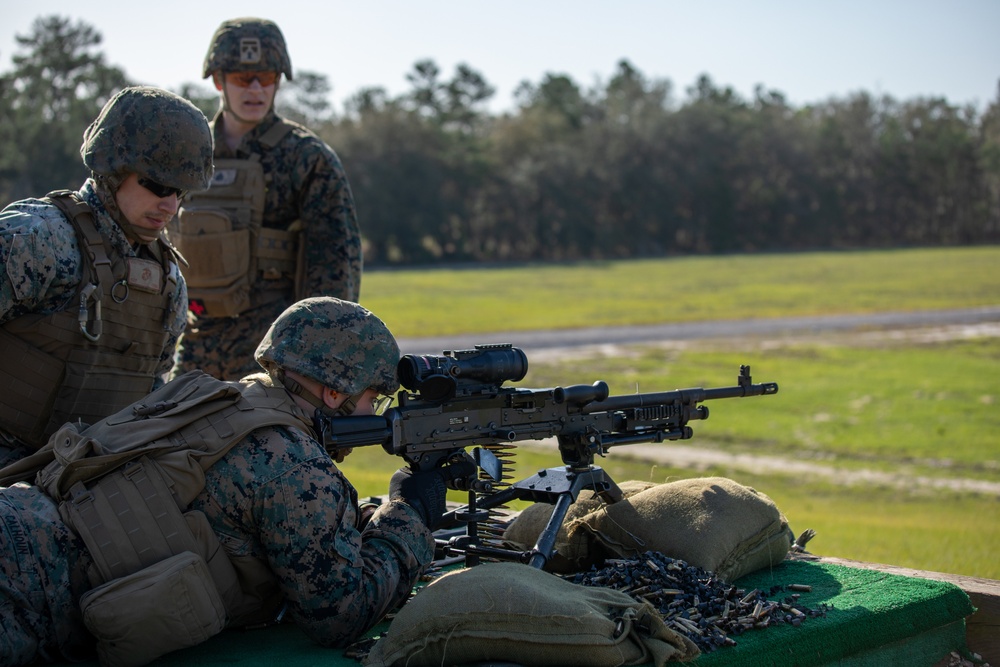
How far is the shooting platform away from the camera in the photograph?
3.67 m

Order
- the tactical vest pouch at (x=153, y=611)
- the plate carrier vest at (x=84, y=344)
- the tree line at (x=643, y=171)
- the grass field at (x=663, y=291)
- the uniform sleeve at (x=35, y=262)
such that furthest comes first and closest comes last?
the tree line at (x=643, y=171)
the grass field at (x=663, y=291)
the plate carrier vest at (x=84, y=344)
the uniform sleeve at (x=35, y=262)
the tactical vest pouch at (x=153, y=611)

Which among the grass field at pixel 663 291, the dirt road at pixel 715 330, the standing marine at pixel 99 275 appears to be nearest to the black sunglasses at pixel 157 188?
the standing marine at pixel 99 275

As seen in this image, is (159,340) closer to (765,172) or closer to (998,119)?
(765,172)

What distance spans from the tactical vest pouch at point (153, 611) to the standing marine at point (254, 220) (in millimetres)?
2794

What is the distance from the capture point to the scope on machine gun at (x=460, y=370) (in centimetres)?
404

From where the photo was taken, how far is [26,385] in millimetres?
4180

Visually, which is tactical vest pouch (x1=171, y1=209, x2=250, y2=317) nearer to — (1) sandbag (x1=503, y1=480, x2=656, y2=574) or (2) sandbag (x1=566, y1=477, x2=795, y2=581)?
(1) sandbag (x1=503, y1=480, x2=656, y2=574)

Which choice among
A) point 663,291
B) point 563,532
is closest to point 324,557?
point 563,532

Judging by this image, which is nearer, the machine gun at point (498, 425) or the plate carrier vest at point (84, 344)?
the machine gun at point (498, 425)

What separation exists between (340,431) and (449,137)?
62819 millimetres

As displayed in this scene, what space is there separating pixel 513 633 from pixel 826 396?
568 inches

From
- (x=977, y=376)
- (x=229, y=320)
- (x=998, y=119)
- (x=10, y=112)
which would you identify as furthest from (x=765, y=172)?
(x=229, y=320)

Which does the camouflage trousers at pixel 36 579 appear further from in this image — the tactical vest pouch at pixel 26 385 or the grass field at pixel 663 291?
the grass field at pixel 663 291

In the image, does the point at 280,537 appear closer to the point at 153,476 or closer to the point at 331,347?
the point at 153,476
